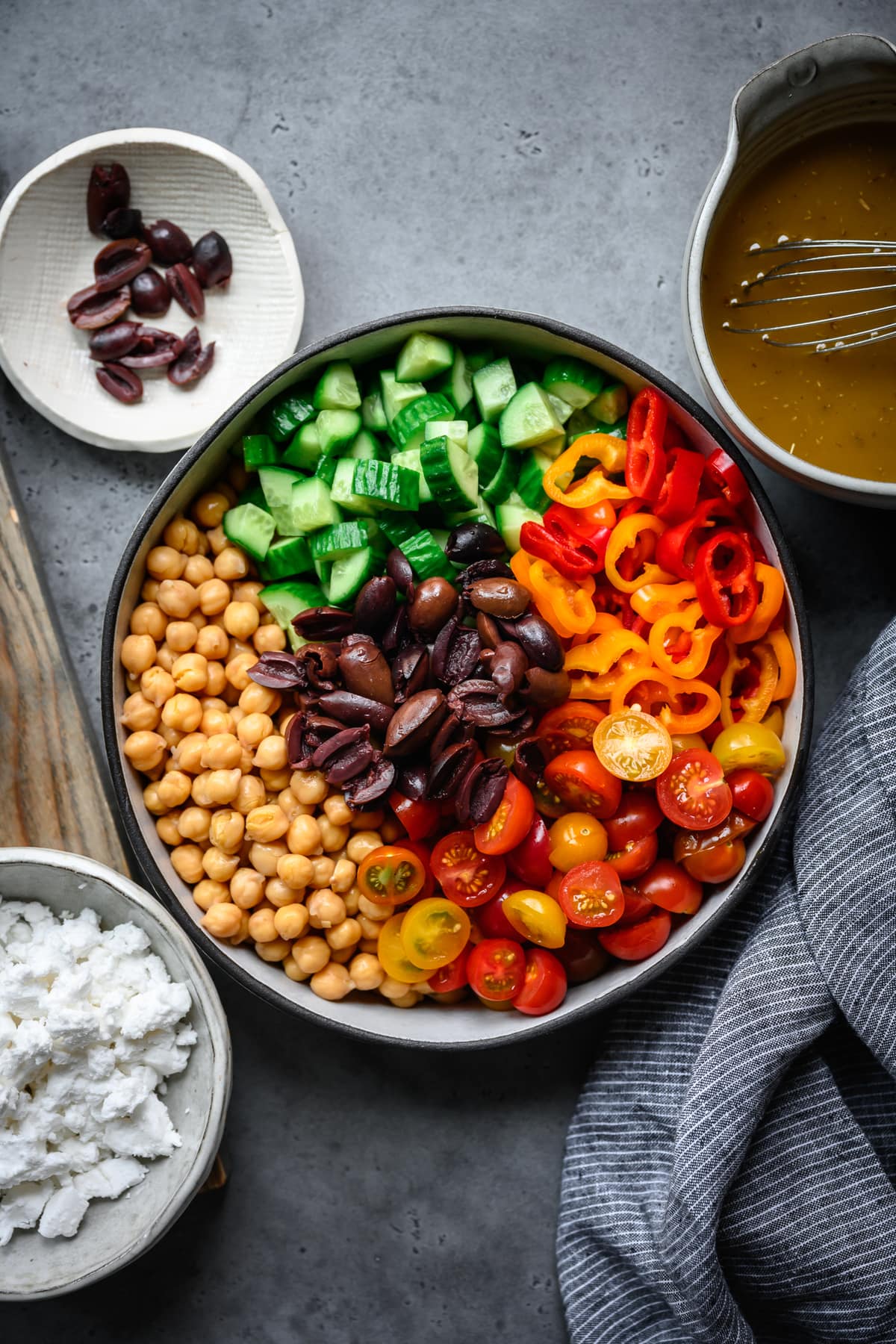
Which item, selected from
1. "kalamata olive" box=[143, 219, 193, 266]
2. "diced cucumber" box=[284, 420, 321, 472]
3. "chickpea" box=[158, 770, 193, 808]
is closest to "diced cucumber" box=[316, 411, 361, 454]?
"diced cucumber" box=[284, 420, 321, 472]

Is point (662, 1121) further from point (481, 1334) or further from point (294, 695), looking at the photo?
point (294, 695)

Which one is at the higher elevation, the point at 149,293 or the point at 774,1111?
the point at 149,293

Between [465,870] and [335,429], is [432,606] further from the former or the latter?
[465,870]

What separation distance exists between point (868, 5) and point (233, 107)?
1.56m

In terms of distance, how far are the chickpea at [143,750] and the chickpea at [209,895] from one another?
0.95 feet

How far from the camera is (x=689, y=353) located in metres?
2.07

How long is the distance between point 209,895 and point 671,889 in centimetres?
100

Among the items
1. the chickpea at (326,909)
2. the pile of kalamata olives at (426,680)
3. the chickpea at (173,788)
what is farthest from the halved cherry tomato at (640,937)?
the chickpea at (173,788)

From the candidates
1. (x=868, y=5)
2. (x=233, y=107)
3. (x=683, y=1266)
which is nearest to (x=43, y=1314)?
(x=683, y=1266)

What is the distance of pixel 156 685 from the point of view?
2162mm

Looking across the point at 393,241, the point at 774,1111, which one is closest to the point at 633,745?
the point at 774,1111

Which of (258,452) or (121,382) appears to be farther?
(121,382)

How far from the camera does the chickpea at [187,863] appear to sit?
2.20 metres

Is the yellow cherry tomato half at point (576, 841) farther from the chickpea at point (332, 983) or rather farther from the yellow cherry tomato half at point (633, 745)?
the chickpea at point (332, 983)
